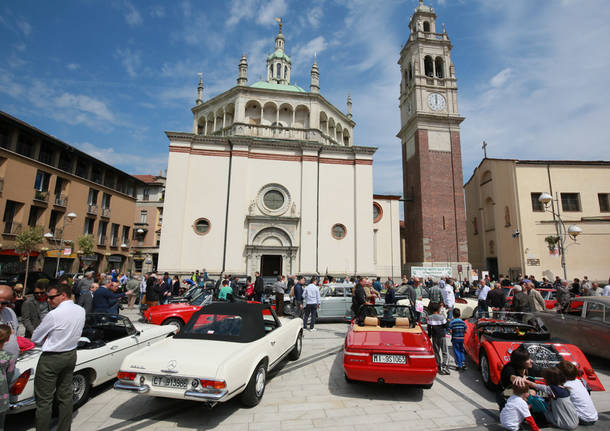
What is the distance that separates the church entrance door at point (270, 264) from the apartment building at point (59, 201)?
37.4 feet

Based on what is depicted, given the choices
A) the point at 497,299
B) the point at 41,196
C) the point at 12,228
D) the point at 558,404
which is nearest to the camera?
the point at 558,404

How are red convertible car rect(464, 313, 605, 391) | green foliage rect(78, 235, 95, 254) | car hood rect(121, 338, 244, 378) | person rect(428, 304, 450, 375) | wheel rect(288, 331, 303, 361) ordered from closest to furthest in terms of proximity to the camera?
car hood rect(121, 338, 244, 378) → red convertible car rect(464, 313, 605, 391) → person rect(428, 304, 450, 375) → wheel rect(288, 331, 303, 361) → green foliage rect(78, 235, 95, 254)

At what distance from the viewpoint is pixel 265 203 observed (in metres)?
22.5

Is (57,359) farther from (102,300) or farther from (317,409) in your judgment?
(102,300)

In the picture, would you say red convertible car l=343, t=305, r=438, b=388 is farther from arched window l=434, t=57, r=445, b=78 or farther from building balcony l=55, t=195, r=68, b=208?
arched window l=434, t=57, r=445, b=78

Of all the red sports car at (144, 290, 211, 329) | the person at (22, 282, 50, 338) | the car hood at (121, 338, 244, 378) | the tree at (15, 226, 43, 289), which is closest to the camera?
the car hood at (121, 338, 244, 378)

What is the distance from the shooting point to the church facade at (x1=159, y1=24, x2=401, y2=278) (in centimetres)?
2103

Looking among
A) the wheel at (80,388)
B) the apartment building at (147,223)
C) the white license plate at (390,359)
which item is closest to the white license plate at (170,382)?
the wheel at (80,388)

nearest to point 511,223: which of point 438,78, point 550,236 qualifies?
point 550,236

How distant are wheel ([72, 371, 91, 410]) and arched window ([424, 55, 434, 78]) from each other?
3373 cm

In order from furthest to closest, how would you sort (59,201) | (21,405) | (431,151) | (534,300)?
(431,151) < (59,201) < (534,300) < (21,405)

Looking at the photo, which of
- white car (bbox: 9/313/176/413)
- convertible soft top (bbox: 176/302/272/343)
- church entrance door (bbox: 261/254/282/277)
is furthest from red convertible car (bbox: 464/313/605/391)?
church entrance door (bbox: 261/254/282/277)

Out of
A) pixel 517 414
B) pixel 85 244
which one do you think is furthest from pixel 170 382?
pixel 85 244

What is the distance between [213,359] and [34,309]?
13.9ft
